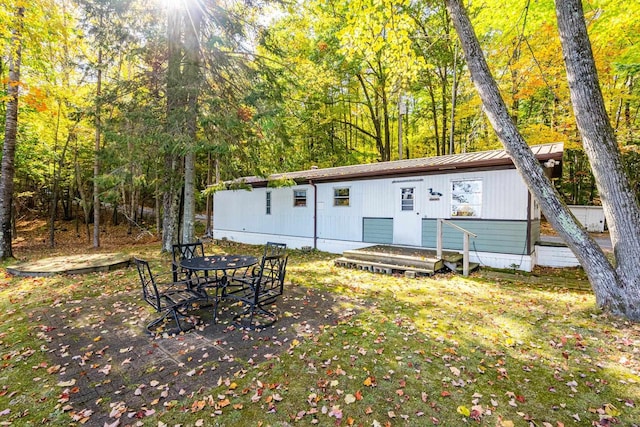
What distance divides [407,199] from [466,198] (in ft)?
5.39

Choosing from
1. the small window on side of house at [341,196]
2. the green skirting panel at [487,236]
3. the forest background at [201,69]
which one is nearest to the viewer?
the forest background at [201,69]

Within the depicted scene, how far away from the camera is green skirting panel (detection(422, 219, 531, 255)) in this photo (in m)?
7.32

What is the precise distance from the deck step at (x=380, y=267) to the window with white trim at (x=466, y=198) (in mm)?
2075

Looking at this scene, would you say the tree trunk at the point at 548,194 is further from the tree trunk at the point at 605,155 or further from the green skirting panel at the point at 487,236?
the green skirting panel at the point at 487,236

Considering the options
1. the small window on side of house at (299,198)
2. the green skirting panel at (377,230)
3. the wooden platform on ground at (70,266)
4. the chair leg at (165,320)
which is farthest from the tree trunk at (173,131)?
the green skirting panel at (377,230)

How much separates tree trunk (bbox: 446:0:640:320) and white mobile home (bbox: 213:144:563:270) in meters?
2.38

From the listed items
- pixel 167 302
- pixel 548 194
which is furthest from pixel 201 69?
pixel 548 194

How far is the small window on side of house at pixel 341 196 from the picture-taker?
33.9ft

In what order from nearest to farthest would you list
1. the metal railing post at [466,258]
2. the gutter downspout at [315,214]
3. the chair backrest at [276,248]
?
the chair backrest at [276,248]
the metal railing post at [466,258]
the gutter downspout at [315,214]

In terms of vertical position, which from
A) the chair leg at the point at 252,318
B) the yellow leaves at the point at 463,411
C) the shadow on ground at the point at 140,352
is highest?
the chair leg at the point at 252,318

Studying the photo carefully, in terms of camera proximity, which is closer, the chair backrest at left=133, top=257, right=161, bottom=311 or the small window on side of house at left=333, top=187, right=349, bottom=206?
the chair backrest at left=133, top=257, right=161, bottom=311

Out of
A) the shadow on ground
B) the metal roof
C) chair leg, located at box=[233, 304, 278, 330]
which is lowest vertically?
the shadow on ground

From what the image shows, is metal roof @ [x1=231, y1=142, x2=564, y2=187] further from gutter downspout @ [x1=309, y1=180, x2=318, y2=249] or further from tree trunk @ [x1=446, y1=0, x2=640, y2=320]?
tree trunk @ [x1=446, y1=0, x2=640, y2=320]

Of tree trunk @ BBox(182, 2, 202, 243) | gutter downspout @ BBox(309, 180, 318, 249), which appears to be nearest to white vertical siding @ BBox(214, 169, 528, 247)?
gutter downspout @ BBox(309, 180, 318, 249)
